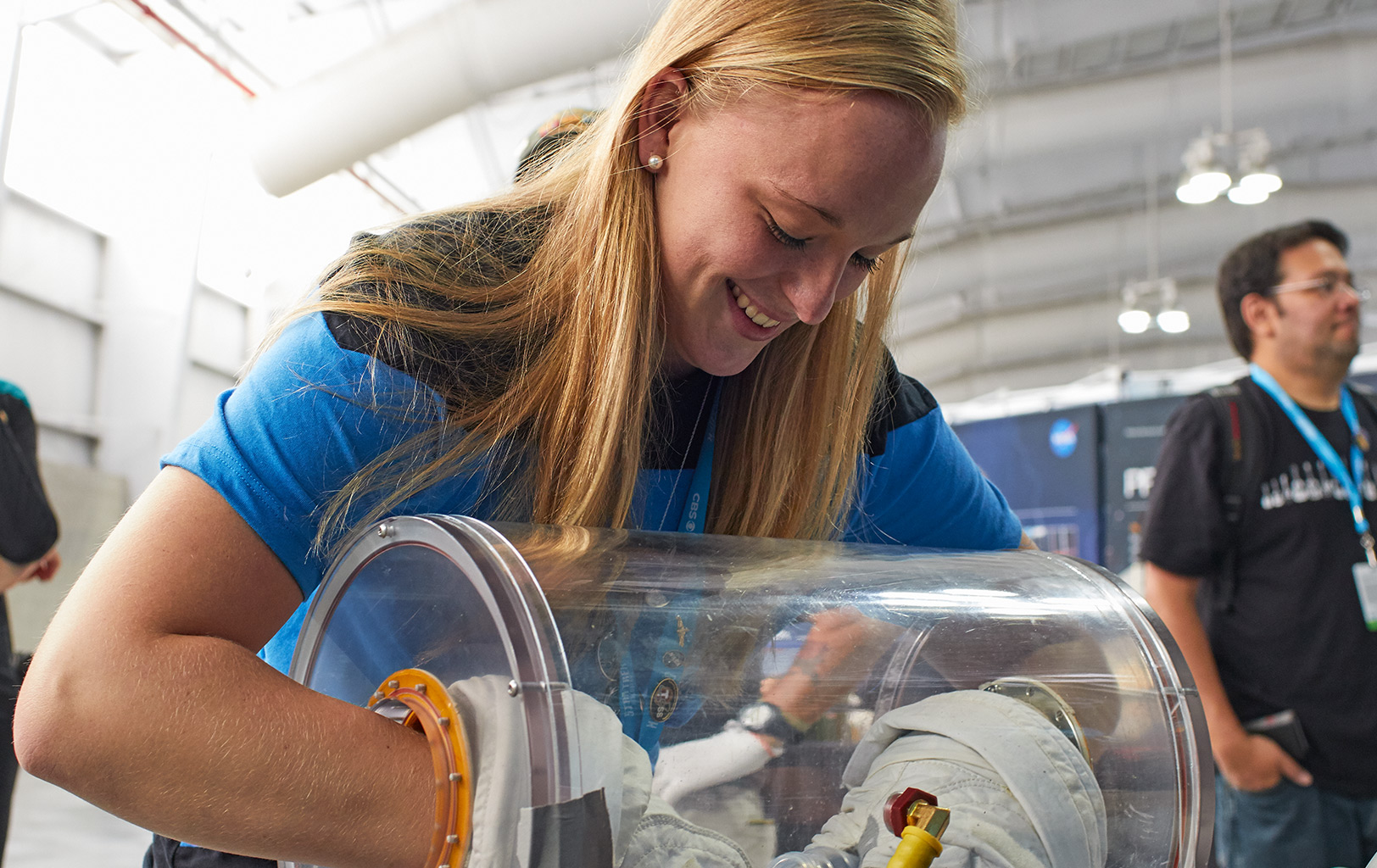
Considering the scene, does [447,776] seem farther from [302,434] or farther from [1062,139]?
[1062,139]

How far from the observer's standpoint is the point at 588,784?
0.45 m

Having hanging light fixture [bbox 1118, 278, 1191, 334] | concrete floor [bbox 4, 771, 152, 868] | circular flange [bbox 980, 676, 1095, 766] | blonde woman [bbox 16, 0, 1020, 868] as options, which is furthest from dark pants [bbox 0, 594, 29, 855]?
hanging light fixture [bbox 1118, 278, 1191, 334]

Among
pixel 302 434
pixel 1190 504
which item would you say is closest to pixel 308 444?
pixel 302 434

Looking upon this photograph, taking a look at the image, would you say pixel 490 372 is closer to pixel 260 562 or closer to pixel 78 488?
pixel 260 562

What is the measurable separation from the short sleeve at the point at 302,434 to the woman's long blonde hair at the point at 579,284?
0.04 feet

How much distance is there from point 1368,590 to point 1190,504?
1.08 feet

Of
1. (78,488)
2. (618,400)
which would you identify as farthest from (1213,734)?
(78,488)

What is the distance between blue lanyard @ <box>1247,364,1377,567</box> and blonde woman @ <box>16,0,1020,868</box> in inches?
49.0

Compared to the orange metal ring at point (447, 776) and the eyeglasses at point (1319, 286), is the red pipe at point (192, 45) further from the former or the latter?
the orange metal ring at point (447, 776)

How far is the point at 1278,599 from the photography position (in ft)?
5.92

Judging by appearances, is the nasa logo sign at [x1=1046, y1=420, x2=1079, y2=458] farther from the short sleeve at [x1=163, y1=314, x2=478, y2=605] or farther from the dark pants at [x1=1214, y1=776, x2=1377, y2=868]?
the short sleeve at [x1=163, y1=314, x2=478, y2=605]

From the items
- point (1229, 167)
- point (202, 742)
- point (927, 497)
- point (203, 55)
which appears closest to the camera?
point (202, 742)

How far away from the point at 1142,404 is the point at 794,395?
11.5 ft

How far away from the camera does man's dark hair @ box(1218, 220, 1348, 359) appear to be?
6.85ft
